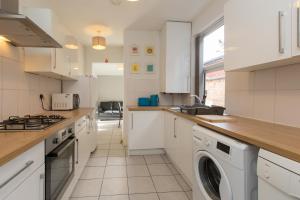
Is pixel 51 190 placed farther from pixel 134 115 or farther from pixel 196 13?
pixel 196 13

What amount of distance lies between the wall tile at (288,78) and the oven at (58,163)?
5.94 feet

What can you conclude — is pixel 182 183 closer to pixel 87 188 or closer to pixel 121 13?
pixel 87 188

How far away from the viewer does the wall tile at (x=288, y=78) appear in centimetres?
146

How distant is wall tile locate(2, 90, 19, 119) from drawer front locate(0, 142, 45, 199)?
0.88m

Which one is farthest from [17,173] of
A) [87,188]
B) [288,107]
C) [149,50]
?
[149,50]

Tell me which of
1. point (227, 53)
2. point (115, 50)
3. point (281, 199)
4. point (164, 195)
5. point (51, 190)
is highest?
point (115, 50)

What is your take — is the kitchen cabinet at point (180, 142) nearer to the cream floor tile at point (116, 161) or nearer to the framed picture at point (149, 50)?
the cream floor tile at point (116, 161)

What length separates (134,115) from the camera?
3314 mm

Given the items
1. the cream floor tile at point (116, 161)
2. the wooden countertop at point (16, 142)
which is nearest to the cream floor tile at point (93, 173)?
the cream floor tile at point (116, 161)

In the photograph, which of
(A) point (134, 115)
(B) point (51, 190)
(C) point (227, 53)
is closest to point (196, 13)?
(C) point (227, 53)

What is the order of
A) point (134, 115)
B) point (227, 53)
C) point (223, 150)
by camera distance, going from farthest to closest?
point (134, 115) < point (227, 53) < point (223, 150)

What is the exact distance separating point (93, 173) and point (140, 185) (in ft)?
2.36

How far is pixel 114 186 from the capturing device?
2293mm

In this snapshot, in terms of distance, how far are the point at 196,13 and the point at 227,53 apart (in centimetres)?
164
